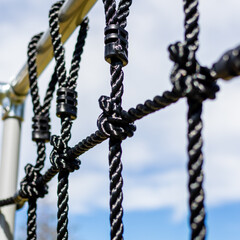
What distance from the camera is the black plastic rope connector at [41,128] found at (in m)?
0.92

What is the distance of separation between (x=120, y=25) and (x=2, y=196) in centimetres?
71

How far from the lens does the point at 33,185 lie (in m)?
0.86

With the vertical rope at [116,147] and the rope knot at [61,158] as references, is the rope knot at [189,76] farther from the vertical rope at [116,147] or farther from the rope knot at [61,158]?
the rope knot at [61,158]

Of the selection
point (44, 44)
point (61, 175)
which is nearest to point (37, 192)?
point (61, 175)

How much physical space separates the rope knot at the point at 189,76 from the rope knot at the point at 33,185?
514mm

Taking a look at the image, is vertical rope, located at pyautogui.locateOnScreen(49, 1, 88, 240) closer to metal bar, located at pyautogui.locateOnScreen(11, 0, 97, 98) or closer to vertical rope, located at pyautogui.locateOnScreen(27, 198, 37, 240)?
metal bar, located at pyautogui.locateOnScreen(11, 0, 97, 98)

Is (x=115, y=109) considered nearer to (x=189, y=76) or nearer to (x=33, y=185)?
(x=189, y=76)

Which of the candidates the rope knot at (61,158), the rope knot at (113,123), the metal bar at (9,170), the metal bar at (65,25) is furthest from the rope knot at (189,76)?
the metal bar at (9,170)

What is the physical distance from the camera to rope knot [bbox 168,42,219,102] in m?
0.38

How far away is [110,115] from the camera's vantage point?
21.2 inches

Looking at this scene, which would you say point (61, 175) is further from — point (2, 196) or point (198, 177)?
point (2, 196)

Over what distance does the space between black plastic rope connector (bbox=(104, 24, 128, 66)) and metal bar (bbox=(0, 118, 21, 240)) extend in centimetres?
68

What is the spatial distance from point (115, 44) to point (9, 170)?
0.71 m

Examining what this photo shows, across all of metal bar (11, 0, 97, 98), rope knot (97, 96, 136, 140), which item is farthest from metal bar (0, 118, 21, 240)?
rope knot (97, 96, 136, 140)
